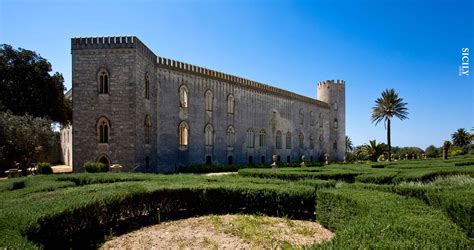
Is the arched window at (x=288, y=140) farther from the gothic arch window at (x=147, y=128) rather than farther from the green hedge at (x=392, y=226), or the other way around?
the green hedge at (x=392, y=226)

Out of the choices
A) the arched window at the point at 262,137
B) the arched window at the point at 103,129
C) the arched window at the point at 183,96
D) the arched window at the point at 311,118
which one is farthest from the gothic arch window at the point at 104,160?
the arched window at the point at 311,118

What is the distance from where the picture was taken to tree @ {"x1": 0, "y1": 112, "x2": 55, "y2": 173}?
19.1 meters

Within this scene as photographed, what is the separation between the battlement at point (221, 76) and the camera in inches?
946

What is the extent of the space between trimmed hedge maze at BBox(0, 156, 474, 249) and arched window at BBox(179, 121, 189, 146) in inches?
513

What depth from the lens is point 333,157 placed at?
4541 centimetres

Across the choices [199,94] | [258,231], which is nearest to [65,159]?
[199,94]

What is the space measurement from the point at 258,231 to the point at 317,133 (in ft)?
125

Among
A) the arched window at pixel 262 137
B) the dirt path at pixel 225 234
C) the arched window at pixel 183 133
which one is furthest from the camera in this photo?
the arched window at pixel 262 137

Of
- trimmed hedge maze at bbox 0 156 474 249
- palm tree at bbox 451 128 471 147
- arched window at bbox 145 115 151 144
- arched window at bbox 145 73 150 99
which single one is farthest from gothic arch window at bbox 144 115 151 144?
palm tree at bbox 451 128 471 147

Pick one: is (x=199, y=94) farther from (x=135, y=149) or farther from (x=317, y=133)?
(x=317, y=133)

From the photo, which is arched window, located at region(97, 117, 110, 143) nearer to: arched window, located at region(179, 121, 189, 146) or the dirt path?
arched window, located at region(179, 121, 189, 146)

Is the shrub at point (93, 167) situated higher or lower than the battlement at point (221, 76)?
lower

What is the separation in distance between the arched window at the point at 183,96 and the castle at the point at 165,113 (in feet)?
0.28

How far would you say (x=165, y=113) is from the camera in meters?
23.4
